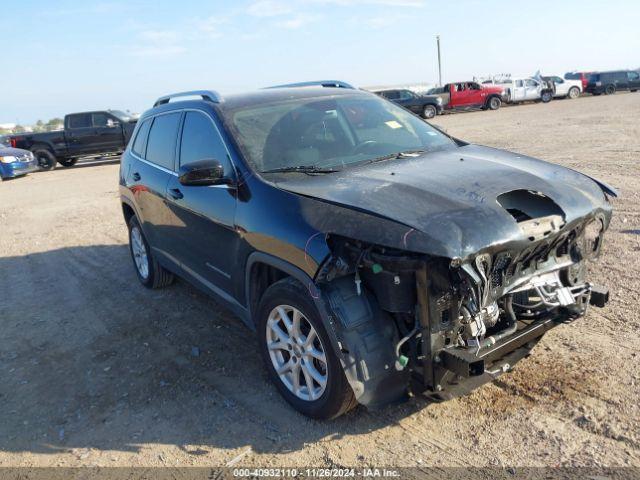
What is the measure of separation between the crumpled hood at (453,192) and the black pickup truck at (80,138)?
18.4 metres

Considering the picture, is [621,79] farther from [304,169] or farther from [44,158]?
[304,169]

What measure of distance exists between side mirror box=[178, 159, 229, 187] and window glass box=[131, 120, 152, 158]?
215cm

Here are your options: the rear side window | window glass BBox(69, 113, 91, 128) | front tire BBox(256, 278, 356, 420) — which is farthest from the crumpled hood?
window glass BBox(69, 113, 91, 128)

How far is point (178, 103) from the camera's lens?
5035 mm

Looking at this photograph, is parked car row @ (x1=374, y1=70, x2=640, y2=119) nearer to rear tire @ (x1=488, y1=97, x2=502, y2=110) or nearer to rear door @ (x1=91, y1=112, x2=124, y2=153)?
rear tire @ (x1=488, y1=97, x2=502, y2=110)

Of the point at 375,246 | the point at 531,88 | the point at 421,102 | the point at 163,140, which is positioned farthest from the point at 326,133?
the point at 531,88

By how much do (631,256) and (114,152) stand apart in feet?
62.7

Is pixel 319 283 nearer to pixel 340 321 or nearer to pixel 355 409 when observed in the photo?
pixel 340 321

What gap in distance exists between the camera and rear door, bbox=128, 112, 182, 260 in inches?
196

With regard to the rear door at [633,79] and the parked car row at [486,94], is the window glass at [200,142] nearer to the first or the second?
the parked car row at [486,94]

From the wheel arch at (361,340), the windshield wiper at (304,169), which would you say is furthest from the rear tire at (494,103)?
the wheel arch at (361,340)

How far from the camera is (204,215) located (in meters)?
4.18

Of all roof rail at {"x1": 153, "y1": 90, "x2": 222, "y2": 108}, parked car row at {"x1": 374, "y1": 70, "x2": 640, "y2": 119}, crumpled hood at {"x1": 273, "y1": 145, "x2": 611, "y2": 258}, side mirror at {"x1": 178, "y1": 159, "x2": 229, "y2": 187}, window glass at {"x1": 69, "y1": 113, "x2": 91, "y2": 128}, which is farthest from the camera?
parked car row at {"x1": 374, "y1": 70, "x2": 640, "y2": 119}

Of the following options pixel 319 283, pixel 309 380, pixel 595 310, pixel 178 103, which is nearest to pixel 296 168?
pixel 319 283
